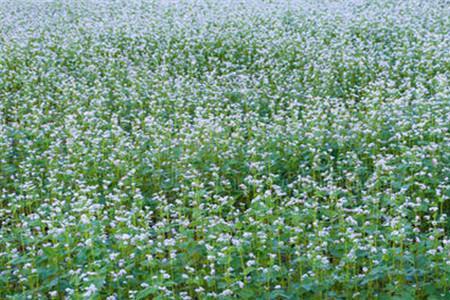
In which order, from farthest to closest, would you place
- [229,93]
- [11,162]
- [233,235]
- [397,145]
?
[229,93] < [11,162] < [397,145] < [233,235]

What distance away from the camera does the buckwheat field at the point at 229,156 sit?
529cm

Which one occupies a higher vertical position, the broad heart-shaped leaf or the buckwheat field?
the buckwheat field

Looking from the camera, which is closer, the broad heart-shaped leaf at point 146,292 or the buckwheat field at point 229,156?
the broad heart-shaped leaf at point 146,292

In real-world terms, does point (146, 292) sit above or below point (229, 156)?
below

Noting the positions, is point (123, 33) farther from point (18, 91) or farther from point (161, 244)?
point (161, 244)

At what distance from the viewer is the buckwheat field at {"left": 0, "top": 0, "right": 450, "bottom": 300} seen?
5285 millimetres

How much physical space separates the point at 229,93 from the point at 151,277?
18.9 ft

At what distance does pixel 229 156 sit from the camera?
780 cm

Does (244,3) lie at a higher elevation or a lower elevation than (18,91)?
higher

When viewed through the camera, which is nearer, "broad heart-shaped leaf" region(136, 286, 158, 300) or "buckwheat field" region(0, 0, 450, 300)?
"broad heart-shaped leaf" region(136, 286, 158, 300)

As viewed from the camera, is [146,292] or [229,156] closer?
[146,292]

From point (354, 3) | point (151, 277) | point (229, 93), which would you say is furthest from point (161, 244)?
point (354, 3)

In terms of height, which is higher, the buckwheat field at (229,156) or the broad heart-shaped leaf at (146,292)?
the buckwheat field at (229,156)

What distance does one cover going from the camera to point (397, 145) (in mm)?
7590
